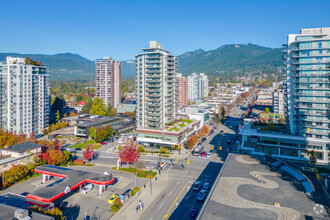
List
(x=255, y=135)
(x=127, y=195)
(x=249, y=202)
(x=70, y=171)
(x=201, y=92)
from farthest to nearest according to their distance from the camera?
1. (x=201, y=92)
2. (x=255, y=135)
3. (x=70, y=171)
4. (x=127, y=195)
5. (x=249, y=202)

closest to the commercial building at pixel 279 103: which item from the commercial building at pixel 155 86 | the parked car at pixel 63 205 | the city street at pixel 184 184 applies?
the city street at pixel 184 184

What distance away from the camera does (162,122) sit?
2430 inches

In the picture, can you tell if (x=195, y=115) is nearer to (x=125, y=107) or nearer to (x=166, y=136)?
(x=166, y=136)

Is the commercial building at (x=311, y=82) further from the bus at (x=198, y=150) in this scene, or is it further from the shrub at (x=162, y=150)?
the shrub at (x=162, y=150)

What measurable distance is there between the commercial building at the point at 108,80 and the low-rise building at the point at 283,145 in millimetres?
79968

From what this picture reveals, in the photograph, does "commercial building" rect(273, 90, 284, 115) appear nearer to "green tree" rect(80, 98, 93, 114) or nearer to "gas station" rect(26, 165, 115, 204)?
"green tree" rect(80, 98, 93, 114)

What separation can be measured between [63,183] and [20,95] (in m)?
43.4

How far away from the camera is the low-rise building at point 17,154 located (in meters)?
39.6

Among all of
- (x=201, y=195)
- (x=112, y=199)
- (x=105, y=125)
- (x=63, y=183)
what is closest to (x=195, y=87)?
(x=105, y=125)

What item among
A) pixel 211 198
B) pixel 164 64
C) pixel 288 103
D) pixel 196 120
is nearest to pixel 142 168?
pixel 211 198

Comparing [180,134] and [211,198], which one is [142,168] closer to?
[180,134]

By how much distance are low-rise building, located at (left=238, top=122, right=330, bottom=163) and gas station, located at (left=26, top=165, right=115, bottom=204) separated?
3274 centimetres

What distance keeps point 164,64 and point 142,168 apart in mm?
27652

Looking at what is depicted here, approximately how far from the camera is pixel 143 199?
107ft
